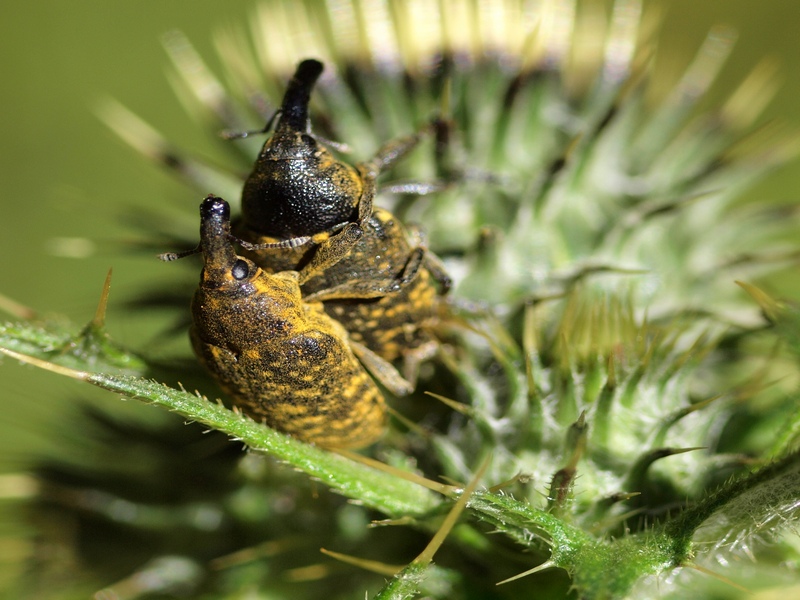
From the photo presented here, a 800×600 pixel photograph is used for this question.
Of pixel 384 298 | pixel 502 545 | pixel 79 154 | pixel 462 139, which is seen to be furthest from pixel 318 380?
pixel 79 154

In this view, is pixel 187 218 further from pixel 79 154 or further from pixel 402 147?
pixel 79 154

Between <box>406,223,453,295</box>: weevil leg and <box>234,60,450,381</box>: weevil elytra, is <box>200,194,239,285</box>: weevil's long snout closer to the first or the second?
<box>234,60,450,381</box>: weevil elytra

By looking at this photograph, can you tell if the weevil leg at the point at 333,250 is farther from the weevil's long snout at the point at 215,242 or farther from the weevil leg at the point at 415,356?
the weevil leg at the point at 415,356

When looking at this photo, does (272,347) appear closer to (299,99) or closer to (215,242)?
(215,242)

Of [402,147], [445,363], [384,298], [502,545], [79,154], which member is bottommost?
[502,545]

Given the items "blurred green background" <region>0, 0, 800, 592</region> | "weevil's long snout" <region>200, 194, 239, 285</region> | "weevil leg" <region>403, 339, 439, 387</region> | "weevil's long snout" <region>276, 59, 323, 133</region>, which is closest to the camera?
"weevil's long snout" <region>200, 194, 239, 285</region>

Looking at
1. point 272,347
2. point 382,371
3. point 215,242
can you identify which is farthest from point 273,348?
point 382,371

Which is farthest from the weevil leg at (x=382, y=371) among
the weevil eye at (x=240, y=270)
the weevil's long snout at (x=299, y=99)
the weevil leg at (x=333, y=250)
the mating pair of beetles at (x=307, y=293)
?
the weevil's long snout at (x=299, y=99)

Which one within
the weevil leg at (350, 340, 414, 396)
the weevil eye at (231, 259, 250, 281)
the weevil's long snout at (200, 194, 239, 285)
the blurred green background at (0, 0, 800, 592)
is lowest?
the weevil leg at (350, 340, 414, 396)

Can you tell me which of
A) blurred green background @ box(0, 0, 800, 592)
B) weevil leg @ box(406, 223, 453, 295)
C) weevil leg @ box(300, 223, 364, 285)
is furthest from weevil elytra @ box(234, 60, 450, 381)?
blurred green background @ box(0, 0, 800, 592)
